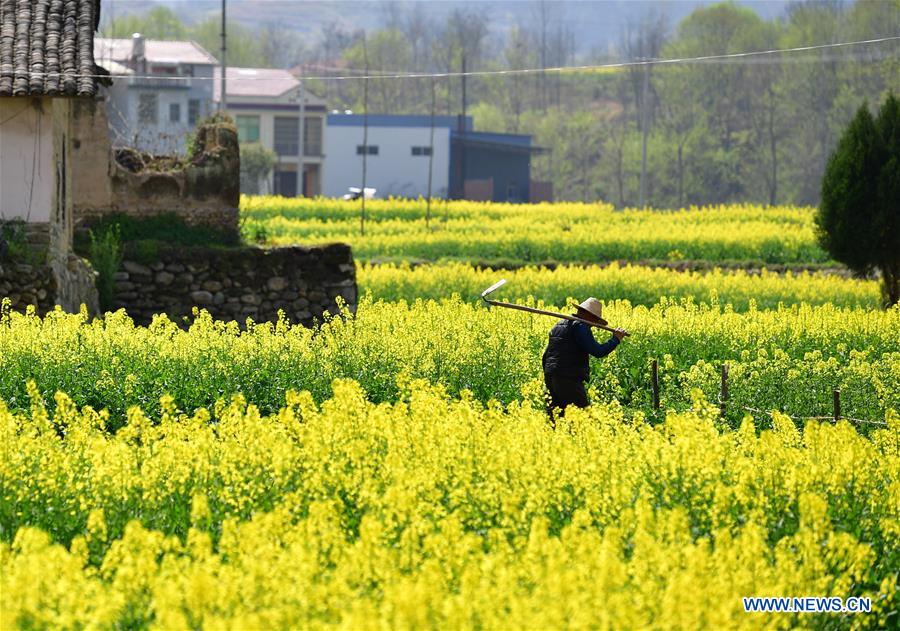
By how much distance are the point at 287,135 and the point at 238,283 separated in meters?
67.5

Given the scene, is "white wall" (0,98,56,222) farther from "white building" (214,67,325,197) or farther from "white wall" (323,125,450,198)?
"white building" (214,67,325,197)

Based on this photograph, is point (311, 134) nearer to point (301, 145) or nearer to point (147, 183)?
point (301, 145)

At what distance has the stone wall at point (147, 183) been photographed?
25938 millimetres

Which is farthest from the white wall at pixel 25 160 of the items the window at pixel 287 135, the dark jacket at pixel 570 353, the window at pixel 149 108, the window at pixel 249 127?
the window at pixel 287 135

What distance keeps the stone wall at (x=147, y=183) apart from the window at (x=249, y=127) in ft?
211

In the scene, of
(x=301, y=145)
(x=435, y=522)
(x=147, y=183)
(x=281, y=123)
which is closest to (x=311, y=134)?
(x=281, y=123)

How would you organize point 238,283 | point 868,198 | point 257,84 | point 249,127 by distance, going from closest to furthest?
point 238,283 < point 868,198 < point 249,127 < point 257,84

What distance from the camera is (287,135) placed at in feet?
301

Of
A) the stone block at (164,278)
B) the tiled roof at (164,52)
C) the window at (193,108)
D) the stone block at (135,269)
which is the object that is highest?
the tiled roof at (164,52)

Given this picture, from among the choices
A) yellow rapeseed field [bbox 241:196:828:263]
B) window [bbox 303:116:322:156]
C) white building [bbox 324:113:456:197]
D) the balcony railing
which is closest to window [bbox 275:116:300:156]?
window [bbox 303:116:322:156]

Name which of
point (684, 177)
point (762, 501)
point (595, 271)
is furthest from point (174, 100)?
point (762, 501)

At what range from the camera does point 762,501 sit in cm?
1018

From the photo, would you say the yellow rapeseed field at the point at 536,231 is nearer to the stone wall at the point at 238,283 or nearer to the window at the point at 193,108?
the stone wall at the point at 238,283

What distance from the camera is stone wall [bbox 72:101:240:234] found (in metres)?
25.9
